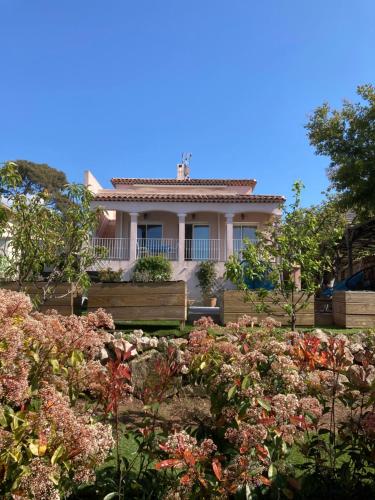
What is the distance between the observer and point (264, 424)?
187 cm

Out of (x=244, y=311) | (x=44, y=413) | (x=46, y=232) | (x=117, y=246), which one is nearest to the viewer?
(x=44, y=413)

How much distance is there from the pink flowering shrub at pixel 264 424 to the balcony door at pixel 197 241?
1571 centimetres

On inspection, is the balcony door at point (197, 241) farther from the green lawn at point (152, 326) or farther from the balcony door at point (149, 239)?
the green lawn at point (152, 326)

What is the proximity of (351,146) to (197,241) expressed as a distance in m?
8.09

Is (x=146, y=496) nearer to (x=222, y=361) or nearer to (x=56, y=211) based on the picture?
(x=222, y=361)

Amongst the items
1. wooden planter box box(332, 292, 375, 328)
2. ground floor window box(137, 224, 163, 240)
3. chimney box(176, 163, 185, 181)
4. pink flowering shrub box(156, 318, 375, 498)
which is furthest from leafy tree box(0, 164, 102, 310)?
chimney box(176, 163, 185, 181)

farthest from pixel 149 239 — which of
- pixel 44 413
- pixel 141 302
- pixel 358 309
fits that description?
pixel 44 413

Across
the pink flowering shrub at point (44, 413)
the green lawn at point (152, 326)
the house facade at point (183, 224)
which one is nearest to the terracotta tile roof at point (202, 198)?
the house facade at point (183, 224)

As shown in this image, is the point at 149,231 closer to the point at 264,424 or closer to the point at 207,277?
the point at 207,277

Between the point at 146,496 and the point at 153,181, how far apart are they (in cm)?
2168

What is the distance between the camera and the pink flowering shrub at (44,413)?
1.42m

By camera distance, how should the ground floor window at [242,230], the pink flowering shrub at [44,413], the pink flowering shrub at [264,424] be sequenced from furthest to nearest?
the ground floor window at [242,230] < the pink flowering shrub at [264,424] < the pink flowering shrub at [44,413]

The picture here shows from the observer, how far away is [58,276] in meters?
5.73

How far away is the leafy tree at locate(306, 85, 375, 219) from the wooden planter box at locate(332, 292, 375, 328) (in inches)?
244
